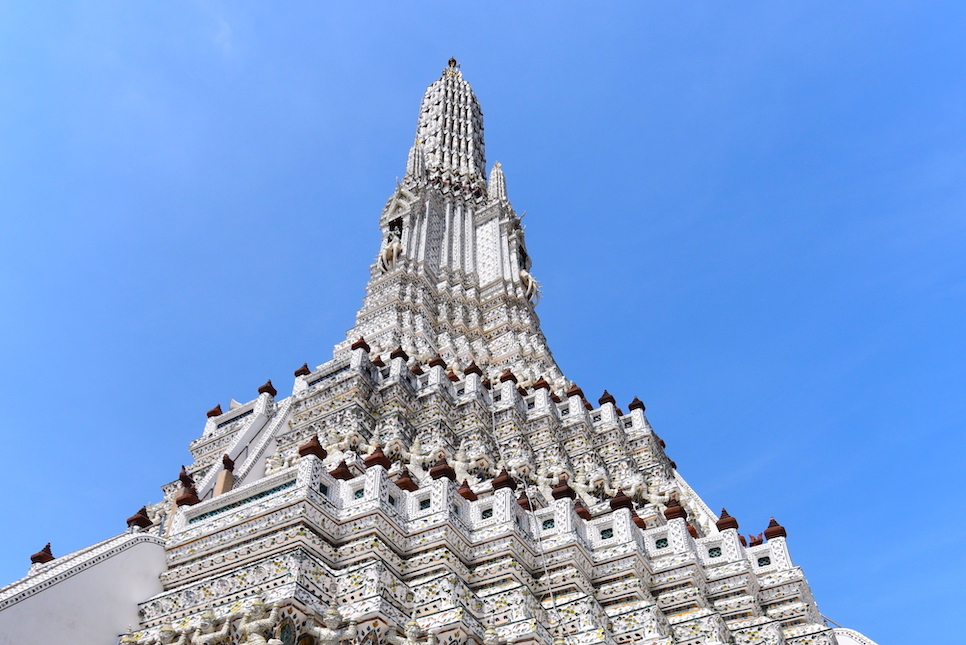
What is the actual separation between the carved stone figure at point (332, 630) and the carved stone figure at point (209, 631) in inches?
37.5

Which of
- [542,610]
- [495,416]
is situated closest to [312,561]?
[542,610]

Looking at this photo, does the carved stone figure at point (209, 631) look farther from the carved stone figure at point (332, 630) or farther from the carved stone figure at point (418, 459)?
the carved stone figure at point (418, 459)

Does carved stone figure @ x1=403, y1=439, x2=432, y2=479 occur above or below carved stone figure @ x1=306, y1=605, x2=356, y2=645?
above

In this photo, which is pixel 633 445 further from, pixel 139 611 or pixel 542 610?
pixel 139 611

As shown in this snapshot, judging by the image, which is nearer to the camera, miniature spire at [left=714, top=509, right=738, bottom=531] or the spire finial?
miniature spire at [left=714, top=509, right=738, bottom=531]

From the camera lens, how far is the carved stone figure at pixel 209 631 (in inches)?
385

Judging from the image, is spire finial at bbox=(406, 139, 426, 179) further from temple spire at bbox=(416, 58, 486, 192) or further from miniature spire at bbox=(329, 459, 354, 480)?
miniature spire at bbox=(329, 459, 354, 480)

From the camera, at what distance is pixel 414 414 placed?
18766mm

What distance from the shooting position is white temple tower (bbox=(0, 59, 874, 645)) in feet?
33.8

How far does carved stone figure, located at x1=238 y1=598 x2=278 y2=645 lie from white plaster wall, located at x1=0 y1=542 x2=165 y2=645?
6.86ft

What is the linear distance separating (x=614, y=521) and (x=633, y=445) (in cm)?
723

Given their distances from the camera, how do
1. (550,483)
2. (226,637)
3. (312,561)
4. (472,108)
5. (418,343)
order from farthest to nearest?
(472,108)
(418,343)
(550,483)
(312,561)
(226,637)

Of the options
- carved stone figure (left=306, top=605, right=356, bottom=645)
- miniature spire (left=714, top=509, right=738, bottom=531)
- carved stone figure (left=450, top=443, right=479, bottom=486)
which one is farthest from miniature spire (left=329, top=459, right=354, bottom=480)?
miniature spire (left=714, top=509, right=738, bottom=531)

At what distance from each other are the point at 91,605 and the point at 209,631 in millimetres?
1666
